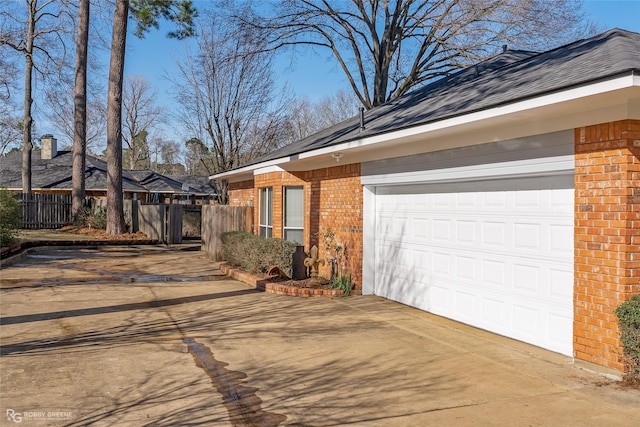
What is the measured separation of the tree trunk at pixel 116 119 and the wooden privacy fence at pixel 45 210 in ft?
18.2

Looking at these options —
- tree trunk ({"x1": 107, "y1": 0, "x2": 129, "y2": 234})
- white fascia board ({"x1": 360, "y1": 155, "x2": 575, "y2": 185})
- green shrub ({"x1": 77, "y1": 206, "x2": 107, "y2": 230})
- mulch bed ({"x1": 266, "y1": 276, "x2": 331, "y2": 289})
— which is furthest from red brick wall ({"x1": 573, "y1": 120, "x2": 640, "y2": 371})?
green shrub ({"x1": 77, "y1": 206, "x2": 107, "y2": 230})

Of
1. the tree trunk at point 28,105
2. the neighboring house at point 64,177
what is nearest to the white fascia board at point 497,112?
the tree trunk at point 28,105

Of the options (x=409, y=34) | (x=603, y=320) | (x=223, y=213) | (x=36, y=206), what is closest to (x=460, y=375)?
(x=603, y=320)

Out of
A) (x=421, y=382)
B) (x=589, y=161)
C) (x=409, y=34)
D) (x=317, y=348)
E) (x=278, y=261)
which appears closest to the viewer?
(x=421, y=382)

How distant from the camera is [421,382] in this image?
5.72 metres

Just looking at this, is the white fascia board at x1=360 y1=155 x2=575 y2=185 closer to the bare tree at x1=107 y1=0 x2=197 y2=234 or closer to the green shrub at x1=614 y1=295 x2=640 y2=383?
the green shrub at x1=614 y1=295 x2=640 y2=383

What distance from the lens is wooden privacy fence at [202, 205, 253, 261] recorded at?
17.3m

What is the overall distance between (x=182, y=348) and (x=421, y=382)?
9.95ft

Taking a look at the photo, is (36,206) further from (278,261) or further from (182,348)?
(182,348)

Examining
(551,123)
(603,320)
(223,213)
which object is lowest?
(603,320)

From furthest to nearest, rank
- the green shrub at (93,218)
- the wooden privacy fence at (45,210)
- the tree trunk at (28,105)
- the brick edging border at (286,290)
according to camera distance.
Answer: the tree trunk at (28,105)
the wooden privacy fence at (45,210)
the green shrub at (93,218)
the brick edging border at (286,290)

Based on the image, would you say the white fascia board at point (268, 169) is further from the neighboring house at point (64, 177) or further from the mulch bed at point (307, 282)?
the neighboring house at point (64, 177)

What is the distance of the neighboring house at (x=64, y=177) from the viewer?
36.0 metres

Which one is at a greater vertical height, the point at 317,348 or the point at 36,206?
the point at 36,206
